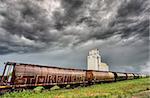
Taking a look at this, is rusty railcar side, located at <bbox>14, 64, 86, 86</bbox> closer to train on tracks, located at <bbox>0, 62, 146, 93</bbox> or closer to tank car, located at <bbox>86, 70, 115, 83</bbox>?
train on tracks, located at <bbox>0, 62, 146, 93</bbox>

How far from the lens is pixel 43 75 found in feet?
89.4

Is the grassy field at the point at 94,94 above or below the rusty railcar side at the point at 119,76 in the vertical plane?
below

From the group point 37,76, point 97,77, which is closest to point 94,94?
point 37,76

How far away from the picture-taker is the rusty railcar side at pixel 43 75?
23547mm

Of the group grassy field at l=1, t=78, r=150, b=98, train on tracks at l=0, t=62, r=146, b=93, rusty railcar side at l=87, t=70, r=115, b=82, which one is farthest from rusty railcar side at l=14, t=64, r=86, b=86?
rusty railcar side at l=87, t=70, r=115, b=82

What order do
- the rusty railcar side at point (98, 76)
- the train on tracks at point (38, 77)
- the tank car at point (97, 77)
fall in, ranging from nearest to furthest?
1. the train on tracks at point (38, 77)
2. the tank car at point (97, 77)
3. the rusty railcar side at point (98, 76)

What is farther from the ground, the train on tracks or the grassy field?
the train on tracks

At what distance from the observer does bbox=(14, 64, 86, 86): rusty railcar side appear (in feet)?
77.3

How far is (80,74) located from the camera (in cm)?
3812

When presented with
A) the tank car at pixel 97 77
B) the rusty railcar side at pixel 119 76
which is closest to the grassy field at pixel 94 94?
the tank car at pixel 97 77

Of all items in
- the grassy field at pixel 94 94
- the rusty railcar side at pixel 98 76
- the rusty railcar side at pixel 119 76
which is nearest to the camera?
the grassy field at pixel 94 94

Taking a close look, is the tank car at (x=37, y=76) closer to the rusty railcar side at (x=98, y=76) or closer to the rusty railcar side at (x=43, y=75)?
the rusty railcar side at (x=43, y=75)

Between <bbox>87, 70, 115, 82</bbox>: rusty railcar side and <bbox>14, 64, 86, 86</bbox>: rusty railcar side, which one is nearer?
<bbox>14, 64, 86, 86</bbox>: rusty railcar side

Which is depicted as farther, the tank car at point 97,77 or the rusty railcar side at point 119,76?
the rusty railcar side at point 119,76
